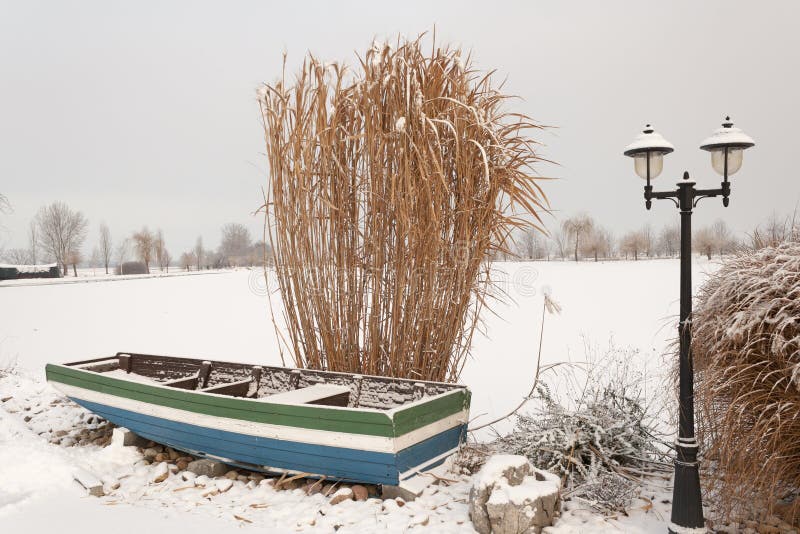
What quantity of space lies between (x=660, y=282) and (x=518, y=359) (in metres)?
12.0

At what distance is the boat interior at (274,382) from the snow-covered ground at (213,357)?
2.12 ft

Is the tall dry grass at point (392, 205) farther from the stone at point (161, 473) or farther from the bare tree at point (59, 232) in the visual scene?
the bare tree at point (59, 232)

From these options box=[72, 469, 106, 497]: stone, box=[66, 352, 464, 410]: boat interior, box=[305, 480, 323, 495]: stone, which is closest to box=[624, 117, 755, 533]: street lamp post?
box=[66, 352, 464, 410]: boat interior

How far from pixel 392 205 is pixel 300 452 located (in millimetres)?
1957

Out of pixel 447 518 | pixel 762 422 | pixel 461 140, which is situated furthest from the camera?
pixel 461 140

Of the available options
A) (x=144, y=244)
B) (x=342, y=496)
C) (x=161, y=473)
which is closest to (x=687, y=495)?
(x=342, y=496)

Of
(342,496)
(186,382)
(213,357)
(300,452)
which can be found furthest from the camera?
(213,357)

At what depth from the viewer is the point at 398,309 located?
183 inches

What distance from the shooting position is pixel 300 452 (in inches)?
148

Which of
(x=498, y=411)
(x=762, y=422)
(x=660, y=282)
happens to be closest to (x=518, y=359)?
(x=498, y=411)

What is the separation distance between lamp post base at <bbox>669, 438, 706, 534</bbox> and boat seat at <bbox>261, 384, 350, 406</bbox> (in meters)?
2.32

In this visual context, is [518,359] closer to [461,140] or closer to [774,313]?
[461,140]

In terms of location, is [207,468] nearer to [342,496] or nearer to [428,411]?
[342,496]

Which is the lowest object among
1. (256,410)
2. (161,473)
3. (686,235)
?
(161,473)
